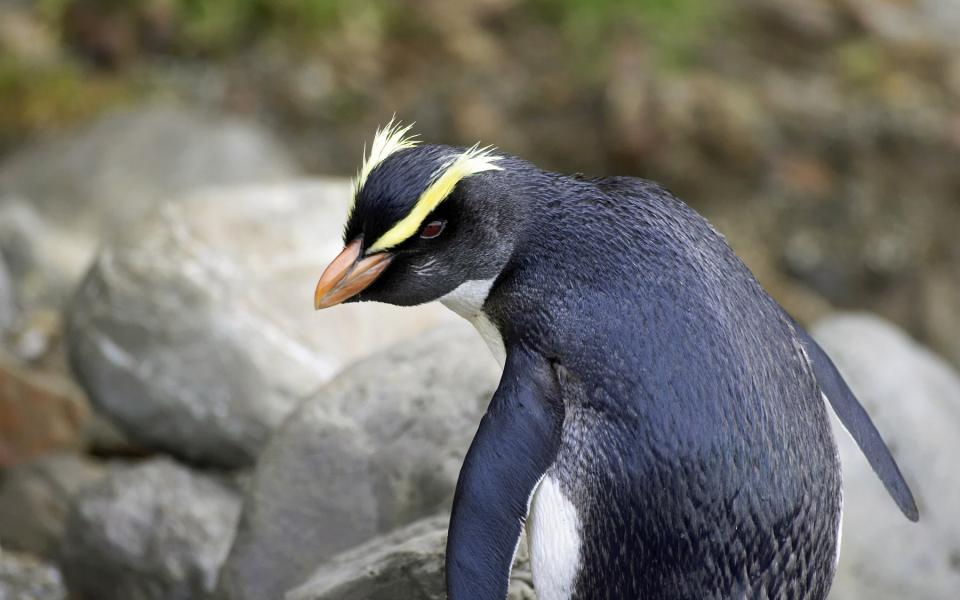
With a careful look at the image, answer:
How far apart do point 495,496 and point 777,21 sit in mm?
6323

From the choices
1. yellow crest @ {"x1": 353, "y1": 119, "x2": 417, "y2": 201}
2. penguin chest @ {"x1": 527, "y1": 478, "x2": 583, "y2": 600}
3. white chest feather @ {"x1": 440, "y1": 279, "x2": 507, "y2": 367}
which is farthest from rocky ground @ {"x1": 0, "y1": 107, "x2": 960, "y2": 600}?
yellow crest @ {"x1": 353, "y1": 119, "x2": 417, "y2": 201}

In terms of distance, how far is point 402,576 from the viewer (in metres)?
2.96

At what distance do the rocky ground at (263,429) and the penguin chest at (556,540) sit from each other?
1.21 feet

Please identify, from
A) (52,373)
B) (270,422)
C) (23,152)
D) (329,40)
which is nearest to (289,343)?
(270,422)

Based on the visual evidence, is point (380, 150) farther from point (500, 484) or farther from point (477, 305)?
point (500, 484)

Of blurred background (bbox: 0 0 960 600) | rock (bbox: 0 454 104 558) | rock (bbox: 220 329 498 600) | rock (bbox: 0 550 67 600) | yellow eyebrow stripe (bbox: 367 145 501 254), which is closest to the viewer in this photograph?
yellow eyebrow stripe (bbox: 367 145 501 254)

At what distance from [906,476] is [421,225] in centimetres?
211

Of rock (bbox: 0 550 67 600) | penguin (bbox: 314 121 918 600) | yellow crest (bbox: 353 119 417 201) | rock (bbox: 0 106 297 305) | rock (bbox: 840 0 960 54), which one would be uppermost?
rock (bbox: 840 0 960 54)

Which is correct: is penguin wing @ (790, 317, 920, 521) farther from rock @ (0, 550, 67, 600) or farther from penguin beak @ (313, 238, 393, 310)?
rock @ (0, 550, 67, 600)

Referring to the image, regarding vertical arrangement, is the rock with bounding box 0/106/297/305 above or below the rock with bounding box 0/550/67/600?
above

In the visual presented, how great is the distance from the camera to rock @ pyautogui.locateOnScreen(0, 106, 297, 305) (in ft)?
20.2

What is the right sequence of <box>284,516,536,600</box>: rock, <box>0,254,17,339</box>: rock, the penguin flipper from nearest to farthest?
the penguin flipper, <box>284,516,536,600</box>: rock, <box>0,254,17,339</box>: rock

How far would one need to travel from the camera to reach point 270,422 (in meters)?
4.39

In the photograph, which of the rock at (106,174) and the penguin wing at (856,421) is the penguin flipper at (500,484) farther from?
the rock at (106,174)
